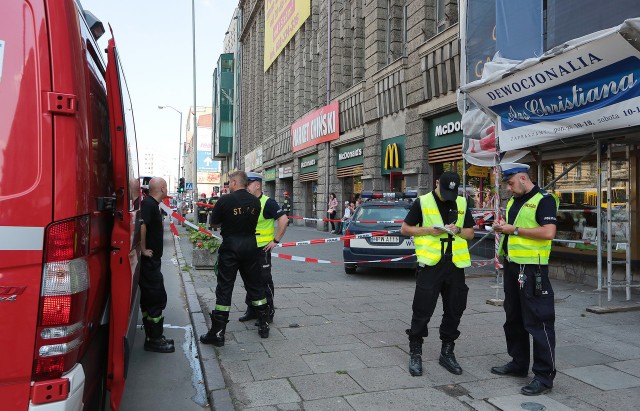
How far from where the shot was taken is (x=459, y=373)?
14.5 feet

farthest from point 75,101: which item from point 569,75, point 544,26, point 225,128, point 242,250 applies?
point 225,128

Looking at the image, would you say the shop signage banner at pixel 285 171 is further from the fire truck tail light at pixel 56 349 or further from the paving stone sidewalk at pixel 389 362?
the fire truck tail light at pixel 56 349

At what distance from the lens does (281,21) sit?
3247 centimetres

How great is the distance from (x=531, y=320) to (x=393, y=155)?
44.3 ft

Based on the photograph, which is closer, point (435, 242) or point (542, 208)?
point (542, 208)

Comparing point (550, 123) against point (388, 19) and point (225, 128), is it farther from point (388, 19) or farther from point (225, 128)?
point (225, 128)

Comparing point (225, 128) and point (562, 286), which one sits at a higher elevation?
point (225, 128)

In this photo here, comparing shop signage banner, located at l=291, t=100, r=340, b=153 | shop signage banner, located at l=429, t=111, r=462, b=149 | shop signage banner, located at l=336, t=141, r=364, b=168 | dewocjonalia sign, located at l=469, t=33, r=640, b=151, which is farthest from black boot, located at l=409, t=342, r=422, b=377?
shop signage banner, located at l=291, t=100, r=340, b=153

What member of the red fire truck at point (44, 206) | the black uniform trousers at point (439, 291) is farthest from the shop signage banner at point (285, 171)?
the red fire truck at point (44, 206)

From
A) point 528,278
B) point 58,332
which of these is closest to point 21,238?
point 58,332

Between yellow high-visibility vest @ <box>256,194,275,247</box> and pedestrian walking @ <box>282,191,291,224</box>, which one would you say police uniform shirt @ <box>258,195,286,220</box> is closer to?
yellow high-visibility vest @ <box>256,194,275,247</box>

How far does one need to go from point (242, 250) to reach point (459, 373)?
2371mm

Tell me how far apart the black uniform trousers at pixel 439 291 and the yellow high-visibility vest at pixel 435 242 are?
2.6 inches

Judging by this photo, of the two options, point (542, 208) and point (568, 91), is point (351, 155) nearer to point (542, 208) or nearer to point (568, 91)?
point (568, 91)
